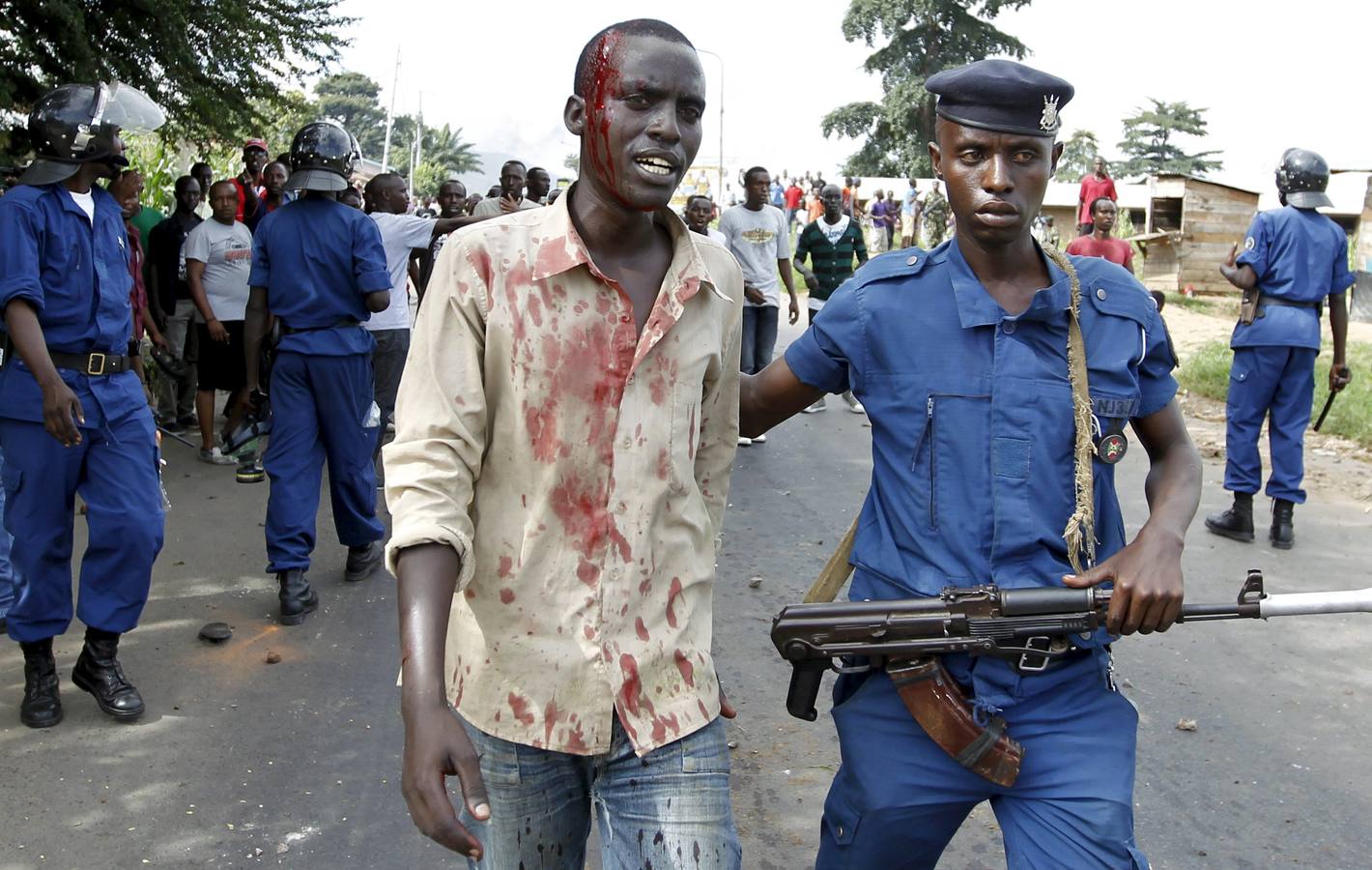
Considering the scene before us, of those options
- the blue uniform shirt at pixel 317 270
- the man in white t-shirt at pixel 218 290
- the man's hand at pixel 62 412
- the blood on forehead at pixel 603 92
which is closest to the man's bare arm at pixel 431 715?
the blood on forehead at pixel 603 92

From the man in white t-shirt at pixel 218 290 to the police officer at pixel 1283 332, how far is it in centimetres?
613

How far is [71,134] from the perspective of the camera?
14.7 feet

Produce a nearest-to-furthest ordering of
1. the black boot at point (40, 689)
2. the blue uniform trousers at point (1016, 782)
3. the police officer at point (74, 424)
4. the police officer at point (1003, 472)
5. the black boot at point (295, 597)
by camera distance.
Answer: the blue uniform trousers at point (1016, 782) → the police officer at point (1003, 472) → the police officer at point (74, 424) → the black boot at point (40, 689) → the black boot at point (295, 597)

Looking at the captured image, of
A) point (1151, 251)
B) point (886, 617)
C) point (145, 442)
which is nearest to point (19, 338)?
point (145, 442)

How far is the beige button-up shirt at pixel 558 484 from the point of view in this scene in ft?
7.02

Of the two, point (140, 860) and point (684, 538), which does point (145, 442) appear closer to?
point (140, 860)

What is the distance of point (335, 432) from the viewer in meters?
6.02

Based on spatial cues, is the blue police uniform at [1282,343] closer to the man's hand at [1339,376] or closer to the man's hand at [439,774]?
the man's hand at [1339,376]

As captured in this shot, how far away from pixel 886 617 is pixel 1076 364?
60 cm

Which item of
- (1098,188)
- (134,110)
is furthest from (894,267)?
(1098,188)

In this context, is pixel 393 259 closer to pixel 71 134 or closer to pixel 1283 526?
pixel 71 134

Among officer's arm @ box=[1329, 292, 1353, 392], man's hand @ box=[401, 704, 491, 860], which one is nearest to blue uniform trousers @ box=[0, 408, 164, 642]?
man's hand @ box=[401, 704, 491, 860]

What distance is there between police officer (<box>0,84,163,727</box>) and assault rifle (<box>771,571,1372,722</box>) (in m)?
3.04

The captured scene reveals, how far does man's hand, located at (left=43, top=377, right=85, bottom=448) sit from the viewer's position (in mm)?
4312
